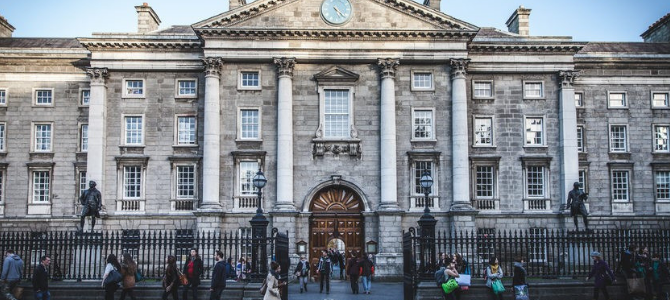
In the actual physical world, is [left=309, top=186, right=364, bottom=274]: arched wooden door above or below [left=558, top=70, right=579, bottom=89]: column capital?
below

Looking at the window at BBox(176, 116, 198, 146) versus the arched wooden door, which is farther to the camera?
the window at BBox(176, 116, 198, 146)

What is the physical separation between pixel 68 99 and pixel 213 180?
442 inches

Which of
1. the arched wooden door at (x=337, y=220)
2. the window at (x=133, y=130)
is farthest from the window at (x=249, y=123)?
the window at (x=133, y=130)

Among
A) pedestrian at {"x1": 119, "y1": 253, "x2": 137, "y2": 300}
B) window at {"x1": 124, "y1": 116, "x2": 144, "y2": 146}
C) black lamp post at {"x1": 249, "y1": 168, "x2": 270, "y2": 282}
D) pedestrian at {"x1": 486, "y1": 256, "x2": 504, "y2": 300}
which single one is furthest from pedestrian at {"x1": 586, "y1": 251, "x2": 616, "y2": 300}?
window at {"x1": 124, "y1": 116, "x2": 144, "y2": 146}

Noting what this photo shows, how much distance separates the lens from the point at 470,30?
43812 mm

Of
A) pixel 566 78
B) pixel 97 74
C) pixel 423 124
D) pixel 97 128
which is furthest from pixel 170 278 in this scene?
pixel 566 78

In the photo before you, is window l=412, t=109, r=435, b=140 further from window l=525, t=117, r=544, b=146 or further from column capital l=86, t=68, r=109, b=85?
column capital l=86, t=68, r=109, b=85

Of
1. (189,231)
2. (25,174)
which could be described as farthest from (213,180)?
(25,174)

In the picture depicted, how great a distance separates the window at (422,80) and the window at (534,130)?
619 centimetres

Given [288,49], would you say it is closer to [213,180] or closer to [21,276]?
[213,180]

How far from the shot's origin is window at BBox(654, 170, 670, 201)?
47406mm

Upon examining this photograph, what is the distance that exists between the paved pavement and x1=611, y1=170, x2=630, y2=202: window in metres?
15.9

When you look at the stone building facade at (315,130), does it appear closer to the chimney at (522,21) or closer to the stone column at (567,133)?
the stone column at (567,133)

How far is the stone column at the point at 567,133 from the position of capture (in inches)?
1745
